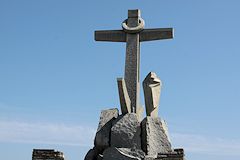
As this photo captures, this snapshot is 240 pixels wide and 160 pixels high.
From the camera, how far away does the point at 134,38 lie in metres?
13.0

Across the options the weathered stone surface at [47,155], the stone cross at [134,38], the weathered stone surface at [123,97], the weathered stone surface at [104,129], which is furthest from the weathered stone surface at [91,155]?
the stone cross at [134,38]

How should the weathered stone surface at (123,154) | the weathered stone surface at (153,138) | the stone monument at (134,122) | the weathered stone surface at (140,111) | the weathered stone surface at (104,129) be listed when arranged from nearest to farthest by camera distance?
the weathered stone surface at (123,154) < the stone monument at (134,122) < the weathered stone surface at (153,138) < the weathered stone surface at (104,129) < the weathered stone surface at (140,111)

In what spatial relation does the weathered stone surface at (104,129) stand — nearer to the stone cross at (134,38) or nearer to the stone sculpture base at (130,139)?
the stone sculpture base at (130,139)

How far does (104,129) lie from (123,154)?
1.14m

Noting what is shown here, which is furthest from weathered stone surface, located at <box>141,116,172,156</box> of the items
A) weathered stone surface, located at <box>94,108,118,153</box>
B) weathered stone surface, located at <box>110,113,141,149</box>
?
weathered stone surface, located at <box>94,108,118,153</box>

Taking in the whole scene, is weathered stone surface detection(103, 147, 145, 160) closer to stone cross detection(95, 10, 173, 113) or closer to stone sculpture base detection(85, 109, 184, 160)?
stone sculpture base detection(85, 109, 184, 160)

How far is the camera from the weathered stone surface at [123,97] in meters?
11.4

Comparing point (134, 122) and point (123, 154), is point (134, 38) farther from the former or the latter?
point (123, 154)

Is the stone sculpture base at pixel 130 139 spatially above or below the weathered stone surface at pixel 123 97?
below

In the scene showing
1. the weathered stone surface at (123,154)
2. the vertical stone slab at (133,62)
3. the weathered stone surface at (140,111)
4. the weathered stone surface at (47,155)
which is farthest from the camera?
the vertical stone slab at (133,62)

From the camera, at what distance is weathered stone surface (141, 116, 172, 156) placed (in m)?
11.4

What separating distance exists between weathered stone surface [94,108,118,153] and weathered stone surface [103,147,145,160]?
455 mm

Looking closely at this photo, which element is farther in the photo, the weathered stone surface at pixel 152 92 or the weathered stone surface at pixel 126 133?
the weathered stone surface at pixel 152 92

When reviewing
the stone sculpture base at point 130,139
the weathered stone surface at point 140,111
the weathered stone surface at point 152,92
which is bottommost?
the stone sculpture base at point 130,139
